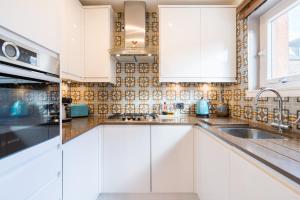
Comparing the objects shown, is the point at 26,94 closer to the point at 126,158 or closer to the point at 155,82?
the point at 126,158

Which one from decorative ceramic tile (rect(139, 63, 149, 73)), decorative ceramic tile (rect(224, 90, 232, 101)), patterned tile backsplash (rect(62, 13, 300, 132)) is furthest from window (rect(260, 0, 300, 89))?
decorative ceramic tile (rect(139, 63, 149, 73))

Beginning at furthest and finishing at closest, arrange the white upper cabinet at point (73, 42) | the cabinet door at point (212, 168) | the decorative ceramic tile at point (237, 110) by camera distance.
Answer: the decorative ceramic tile at point (237, 110) < the white upper cabinet at point (73, 42) < the cabinet door at point (212, 168)

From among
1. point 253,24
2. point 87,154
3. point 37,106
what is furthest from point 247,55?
point 37,106

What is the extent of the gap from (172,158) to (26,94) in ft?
5.28

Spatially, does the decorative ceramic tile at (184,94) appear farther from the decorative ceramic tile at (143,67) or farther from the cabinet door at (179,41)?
the decorative ceramic tile at (143,67)

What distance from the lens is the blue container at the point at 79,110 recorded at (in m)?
2.50

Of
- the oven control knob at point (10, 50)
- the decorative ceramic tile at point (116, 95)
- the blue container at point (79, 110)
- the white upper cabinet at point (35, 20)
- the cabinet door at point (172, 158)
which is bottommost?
the cabinet door at point (172, 158)

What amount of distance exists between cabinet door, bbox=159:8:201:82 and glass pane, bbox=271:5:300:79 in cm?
75

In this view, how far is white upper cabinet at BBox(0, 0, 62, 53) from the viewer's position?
29.5 inches

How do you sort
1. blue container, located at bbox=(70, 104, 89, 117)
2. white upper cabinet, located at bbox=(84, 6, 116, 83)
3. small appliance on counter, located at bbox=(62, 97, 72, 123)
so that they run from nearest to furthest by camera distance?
small appliance on counter, located at bbox=(62, 97, 72, 123)
white upper cabinet, located at bbox=(84, 6, 116, 83)
blue container, located at bbox=(70, 104, 89, 117)

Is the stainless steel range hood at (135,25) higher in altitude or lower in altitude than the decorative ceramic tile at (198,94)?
higher

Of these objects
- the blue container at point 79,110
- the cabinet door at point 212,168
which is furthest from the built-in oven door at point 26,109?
the blue container at point 79,110

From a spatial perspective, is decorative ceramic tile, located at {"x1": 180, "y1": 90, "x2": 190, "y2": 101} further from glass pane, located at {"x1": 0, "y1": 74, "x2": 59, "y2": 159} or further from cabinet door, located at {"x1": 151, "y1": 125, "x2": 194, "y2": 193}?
glass pane, located at {"x1": 0, "y1": 74, "x2": 59, "y2": 159}

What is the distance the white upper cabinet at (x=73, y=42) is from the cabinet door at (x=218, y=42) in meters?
1.37
